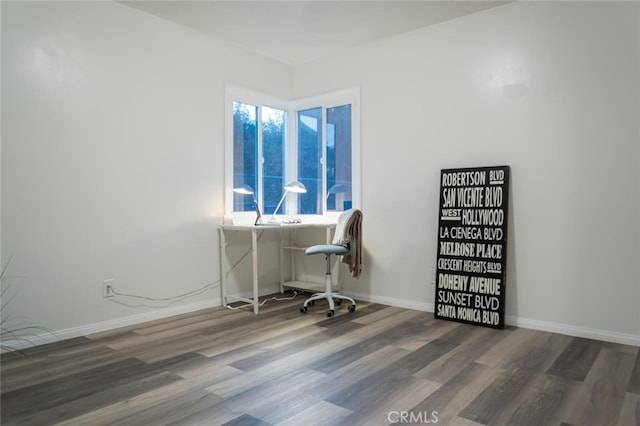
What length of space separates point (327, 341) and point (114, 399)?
141cm

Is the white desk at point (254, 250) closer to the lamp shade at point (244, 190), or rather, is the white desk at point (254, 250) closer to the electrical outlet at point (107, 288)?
the lamp shade at point (244, 190)

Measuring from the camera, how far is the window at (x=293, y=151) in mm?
4406

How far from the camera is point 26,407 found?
206cm

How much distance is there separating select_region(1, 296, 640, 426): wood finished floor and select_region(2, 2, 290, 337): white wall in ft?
1.56

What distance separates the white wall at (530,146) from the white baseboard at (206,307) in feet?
0.07

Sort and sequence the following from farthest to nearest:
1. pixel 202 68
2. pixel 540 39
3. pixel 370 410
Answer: pixel 202 68 → pixel 540 39 → pixel 370 410

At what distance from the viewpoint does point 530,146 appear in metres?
3.33

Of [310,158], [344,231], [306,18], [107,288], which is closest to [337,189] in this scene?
[310,158]

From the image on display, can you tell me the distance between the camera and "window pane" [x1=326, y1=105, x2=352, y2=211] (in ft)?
14.9

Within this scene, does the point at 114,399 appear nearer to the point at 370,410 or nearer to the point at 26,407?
the point at 26,407

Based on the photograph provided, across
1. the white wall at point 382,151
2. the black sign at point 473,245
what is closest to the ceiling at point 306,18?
the white wall at point 382,151

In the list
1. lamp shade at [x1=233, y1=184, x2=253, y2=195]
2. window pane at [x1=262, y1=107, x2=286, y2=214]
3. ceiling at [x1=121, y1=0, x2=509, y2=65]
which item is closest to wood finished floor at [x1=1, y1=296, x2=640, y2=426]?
lamp shade at [x1=233, y1=184, x2=253, y2=195]

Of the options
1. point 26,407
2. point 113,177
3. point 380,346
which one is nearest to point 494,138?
point 380,346

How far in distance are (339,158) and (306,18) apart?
1.47 metres
